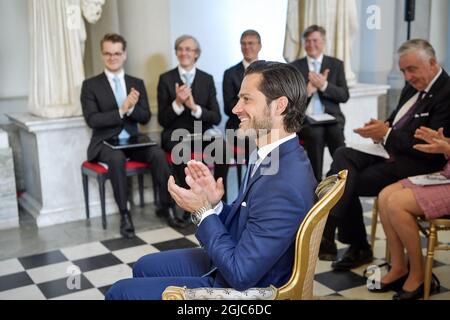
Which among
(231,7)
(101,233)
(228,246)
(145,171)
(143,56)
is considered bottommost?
(101,233)

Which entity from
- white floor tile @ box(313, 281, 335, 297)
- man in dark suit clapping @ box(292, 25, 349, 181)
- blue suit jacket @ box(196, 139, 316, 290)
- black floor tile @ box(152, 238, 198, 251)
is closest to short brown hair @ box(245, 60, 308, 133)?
blue suit jacket @ box(196, 139, 316, 290)

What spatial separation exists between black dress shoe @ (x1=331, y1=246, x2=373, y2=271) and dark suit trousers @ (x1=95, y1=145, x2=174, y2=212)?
159 centimetres

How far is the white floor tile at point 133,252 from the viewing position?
3.87 metres

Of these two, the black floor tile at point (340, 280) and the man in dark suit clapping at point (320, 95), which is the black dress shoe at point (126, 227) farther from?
the man in dark suit clapping at point (320, 95)

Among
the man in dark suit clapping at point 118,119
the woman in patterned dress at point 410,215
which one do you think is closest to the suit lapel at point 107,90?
the man in dark suit clapping at point 118,119

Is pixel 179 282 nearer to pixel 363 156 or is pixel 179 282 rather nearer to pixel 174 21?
pixel 363 156

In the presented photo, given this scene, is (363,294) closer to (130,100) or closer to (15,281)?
(15,281)

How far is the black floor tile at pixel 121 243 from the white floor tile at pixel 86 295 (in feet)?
2.49

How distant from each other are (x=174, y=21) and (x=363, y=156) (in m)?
2.66

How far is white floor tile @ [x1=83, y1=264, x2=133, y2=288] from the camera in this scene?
11.4 feet

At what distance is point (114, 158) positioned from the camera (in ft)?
14.5

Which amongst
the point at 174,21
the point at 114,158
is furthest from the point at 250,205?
the point at 174,21

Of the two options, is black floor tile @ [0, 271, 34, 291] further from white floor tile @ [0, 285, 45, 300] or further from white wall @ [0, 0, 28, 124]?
white wall @ [0, 0, 28, 124]

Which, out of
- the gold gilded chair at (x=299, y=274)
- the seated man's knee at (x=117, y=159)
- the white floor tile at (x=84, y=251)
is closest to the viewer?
the gold gilded chair at (x=299, y=274)
